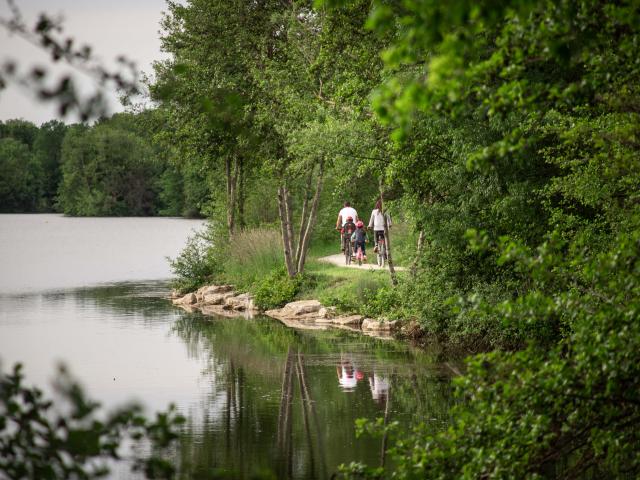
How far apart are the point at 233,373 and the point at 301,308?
7600mm

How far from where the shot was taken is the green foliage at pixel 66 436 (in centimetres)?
475

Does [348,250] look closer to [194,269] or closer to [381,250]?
[381,250]

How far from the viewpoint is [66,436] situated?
489 centimetres

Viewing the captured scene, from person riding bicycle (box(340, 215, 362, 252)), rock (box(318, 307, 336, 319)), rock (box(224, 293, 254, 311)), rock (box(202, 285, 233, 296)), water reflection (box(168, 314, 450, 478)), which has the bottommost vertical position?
water reflection (box(168, 314, 450, 478))

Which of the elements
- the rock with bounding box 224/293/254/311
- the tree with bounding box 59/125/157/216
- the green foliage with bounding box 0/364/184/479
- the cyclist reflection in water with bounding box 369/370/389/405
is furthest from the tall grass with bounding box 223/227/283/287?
the tree with bounding box 59/125/157/216

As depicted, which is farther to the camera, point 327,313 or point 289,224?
point 289,224

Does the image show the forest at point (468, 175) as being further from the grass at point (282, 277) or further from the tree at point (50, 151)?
the tree at point (50, 151)

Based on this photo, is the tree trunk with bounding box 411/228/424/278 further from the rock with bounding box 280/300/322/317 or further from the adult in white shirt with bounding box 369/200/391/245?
the adult in white shirt with bounding box 369/200/391/245

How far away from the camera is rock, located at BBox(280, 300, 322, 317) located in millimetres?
26606

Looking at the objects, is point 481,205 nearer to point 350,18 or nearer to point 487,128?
point 487,128

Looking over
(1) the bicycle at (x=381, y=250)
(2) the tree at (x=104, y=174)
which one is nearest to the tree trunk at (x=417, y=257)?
(1) the bicycle at (x=381, y=250)

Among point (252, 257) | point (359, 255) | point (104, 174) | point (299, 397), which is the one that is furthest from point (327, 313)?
point (104, 174)

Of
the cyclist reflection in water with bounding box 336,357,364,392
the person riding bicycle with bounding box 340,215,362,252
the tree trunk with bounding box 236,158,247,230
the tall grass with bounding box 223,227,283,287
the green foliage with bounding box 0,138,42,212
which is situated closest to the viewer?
the cyclist reflection in water with bounding box 336,357,364,392

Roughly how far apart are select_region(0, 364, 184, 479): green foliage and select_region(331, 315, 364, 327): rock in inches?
774
